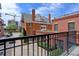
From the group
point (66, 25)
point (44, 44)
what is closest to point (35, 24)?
point (44, 44)

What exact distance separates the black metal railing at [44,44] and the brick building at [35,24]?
83mm

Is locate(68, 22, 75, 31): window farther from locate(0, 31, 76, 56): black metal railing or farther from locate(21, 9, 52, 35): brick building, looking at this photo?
locate(21, 9, 52, 35): brick building

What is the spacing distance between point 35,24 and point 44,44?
334 mm

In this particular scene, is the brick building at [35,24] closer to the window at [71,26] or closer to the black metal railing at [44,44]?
the black metal railing at [44,44]

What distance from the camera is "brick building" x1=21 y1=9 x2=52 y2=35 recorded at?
283 cm

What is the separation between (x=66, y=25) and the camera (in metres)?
2.84

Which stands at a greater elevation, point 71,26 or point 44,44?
point 71,26

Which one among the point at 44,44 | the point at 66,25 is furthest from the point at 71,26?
the point at 44,44

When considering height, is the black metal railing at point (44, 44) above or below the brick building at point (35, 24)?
below

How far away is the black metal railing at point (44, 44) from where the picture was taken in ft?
9.03

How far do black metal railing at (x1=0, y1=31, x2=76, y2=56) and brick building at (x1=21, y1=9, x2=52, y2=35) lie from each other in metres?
0.08

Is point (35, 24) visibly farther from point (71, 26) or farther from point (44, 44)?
point (71, 26)

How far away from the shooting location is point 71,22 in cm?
280

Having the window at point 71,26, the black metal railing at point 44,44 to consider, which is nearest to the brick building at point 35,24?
the black metal railing at point 44,44
